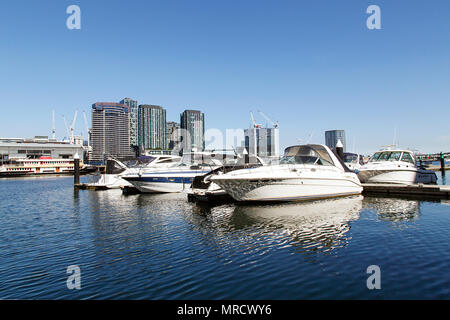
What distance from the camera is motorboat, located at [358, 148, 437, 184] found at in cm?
2977

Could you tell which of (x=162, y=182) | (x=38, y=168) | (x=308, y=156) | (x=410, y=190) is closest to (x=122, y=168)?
(x=162, y=182)

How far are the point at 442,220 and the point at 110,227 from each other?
65.2ft

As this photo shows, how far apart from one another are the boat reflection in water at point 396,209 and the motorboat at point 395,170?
494 centimetres

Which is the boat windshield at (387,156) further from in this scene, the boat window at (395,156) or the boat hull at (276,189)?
the boat hull at (276,189)

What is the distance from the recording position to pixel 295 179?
21.9m

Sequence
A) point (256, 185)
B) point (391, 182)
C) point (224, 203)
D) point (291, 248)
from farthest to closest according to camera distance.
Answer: point (391, 182)
point (224, 203)
point (256, 185)
point (291, 248)

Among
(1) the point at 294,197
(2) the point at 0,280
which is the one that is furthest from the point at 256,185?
(2) the point at 0,280

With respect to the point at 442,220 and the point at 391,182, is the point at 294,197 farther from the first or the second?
the point at 391,182

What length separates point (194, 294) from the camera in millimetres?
7895

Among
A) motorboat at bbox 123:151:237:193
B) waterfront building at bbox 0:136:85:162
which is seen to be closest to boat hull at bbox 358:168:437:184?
motorboat at bbox 123:151:237:193

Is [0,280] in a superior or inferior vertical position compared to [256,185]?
inferior

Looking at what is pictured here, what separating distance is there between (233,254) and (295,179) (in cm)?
1212

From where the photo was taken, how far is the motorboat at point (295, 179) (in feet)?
69.9

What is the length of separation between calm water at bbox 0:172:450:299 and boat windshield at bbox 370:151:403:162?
1272 cm
